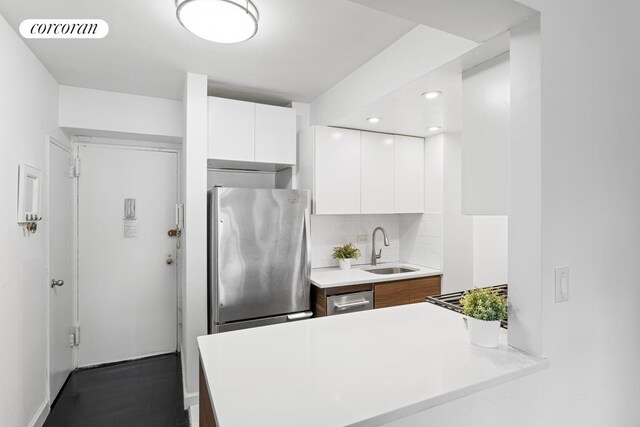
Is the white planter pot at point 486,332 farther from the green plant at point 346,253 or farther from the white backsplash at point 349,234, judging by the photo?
the white backsplash at point 349,234

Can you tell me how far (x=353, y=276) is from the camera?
2.93 meters

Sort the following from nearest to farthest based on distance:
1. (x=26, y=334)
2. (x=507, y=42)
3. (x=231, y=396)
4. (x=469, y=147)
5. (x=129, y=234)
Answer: (x=231, y=396), (x=507, y=42), (x=469, y=147), (x=26, y=334), (x=129, y=234)

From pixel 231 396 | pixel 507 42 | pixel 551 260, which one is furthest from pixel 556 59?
pixel 231 396

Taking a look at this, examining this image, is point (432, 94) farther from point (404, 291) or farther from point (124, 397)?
point (124, 397)

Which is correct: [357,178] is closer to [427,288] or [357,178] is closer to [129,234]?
[427,288]

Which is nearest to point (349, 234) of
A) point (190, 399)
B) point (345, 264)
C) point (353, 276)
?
point (345, 264)

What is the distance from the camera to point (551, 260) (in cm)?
120

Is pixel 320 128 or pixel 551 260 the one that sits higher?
pixel 320 128

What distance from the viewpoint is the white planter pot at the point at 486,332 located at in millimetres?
1255

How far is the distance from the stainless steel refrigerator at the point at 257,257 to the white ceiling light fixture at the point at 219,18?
1.08m

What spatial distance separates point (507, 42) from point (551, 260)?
0.98 metres

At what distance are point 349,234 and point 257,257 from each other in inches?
48.4

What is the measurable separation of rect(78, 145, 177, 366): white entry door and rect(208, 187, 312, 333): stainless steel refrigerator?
3.06ft

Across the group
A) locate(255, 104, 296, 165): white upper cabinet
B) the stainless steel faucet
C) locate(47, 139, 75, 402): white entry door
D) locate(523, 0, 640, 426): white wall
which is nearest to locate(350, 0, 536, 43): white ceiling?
locate(523, 0, 640, 426): white wall
